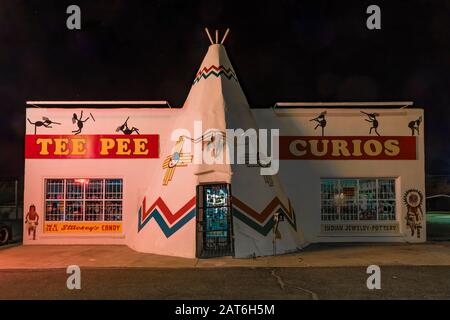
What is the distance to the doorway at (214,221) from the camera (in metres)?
13.0

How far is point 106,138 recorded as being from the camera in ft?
53.8

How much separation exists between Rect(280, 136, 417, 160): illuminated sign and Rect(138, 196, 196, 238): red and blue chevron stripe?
15.6 ft

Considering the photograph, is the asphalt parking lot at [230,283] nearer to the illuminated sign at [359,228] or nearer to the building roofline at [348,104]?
the illuminated sign at [359,228]

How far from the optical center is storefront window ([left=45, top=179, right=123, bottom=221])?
16.2 m

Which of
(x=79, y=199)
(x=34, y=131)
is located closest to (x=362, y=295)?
(x=79, y=199)

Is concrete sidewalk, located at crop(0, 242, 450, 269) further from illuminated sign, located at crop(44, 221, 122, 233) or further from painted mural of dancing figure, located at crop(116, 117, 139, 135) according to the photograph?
painted mural of dancing figure, located at crop(116, 117, 139, 135)

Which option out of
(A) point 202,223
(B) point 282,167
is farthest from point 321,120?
(A) point 202,223

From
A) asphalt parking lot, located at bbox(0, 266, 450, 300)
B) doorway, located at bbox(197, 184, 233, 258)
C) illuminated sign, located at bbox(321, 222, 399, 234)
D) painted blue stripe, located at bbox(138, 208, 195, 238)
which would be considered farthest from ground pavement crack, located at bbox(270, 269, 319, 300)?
illuminated sign, located at bbox(321, 222, 399, 234)

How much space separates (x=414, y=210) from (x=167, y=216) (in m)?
8.62

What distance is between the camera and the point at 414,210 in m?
16.2

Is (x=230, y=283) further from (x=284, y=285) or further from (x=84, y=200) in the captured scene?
(x=84, y=200)

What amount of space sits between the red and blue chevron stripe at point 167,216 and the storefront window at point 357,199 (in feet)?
17.8

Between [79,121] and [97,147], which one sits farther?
[79,121]

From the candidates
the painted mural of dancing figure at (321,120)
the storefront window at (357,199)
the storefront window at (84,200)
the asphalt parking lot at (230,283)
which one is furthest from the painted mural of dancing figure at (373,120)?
the storefront window at (84,200)
